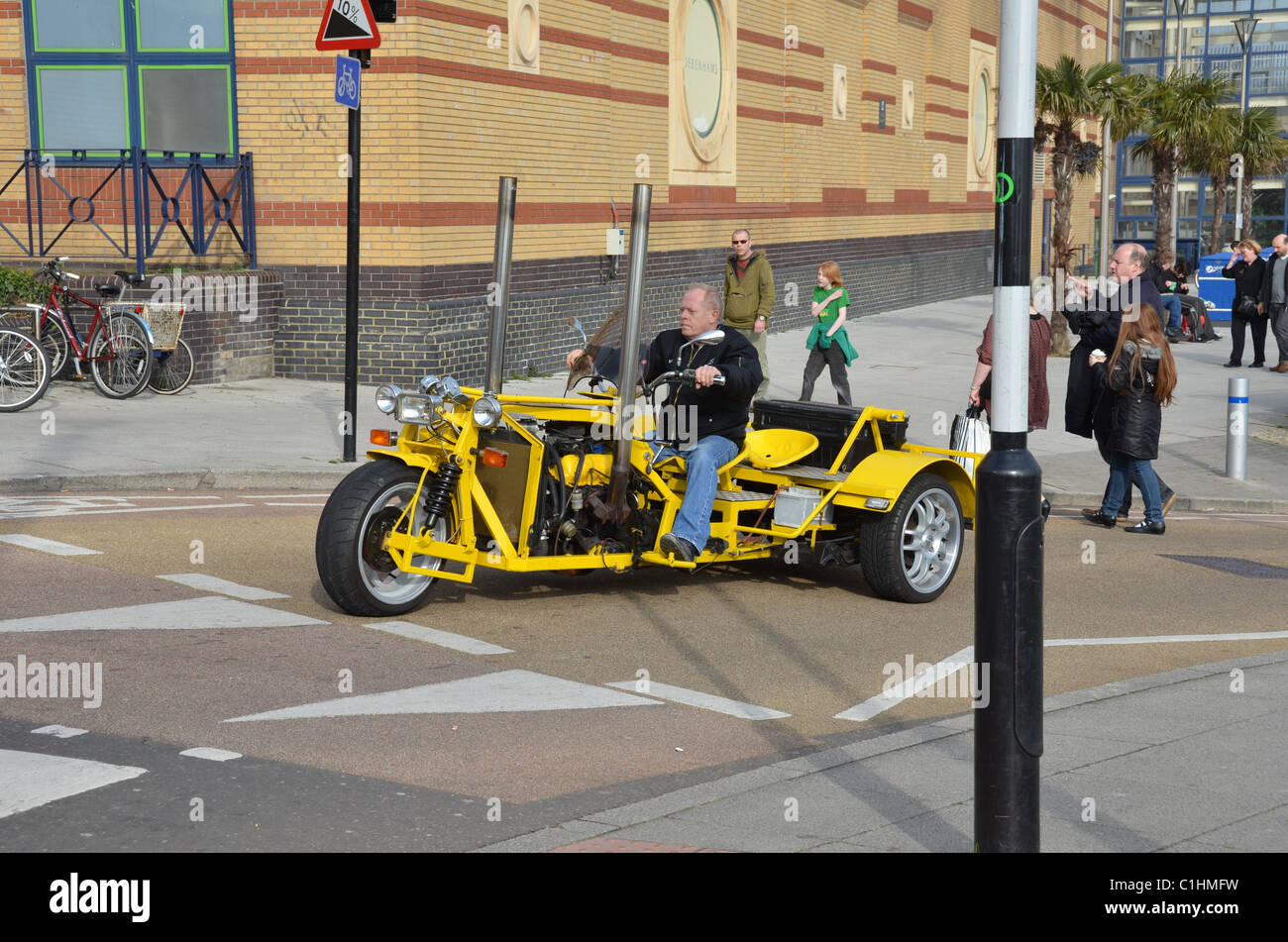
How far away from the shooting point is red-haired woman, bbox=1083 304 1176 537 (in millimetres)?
11273

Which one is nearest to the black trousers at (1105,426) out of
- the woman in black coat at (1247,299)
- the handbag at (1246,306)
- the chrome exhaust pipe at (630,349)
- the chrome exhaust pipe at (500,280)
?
the chrome exhaust pipe at (630,349)

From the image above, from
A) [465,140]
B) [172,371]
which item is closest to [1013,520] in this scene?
[172,371]

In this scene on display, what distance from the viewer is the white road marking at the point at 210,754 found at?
585 cm

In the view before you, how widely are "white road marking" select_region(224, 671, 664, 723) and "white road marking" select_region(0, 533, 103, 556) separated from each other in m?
3.44

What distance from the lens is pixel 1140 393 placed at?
11398mm

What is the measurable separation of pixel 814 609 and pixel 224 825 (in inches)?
174

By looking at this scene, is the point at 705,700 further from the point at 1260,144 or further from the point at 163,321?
the point at 1260,144

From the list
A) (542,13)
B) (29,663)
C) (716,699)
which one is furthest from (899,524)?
(542,13)

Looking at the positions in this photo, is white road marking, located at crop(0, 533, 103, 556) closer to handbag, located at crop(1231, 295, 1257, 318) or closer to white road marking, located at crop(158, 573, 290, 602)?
white road marking, located at crop(158, 573, 290, 602)

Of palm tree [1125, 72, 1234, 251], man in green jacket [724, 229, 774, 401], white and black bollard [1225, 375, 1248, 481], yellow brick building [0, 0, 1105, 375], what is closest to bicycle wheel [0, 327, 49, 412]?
yellow brick building [0, 0, 1105, 375]

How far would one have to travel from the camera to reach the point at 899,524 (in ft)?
29.2

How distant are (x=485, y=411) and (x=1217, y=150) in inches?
1542

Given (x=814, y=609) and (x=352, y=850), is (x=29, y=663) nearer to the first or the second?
(x=352, y=850)
